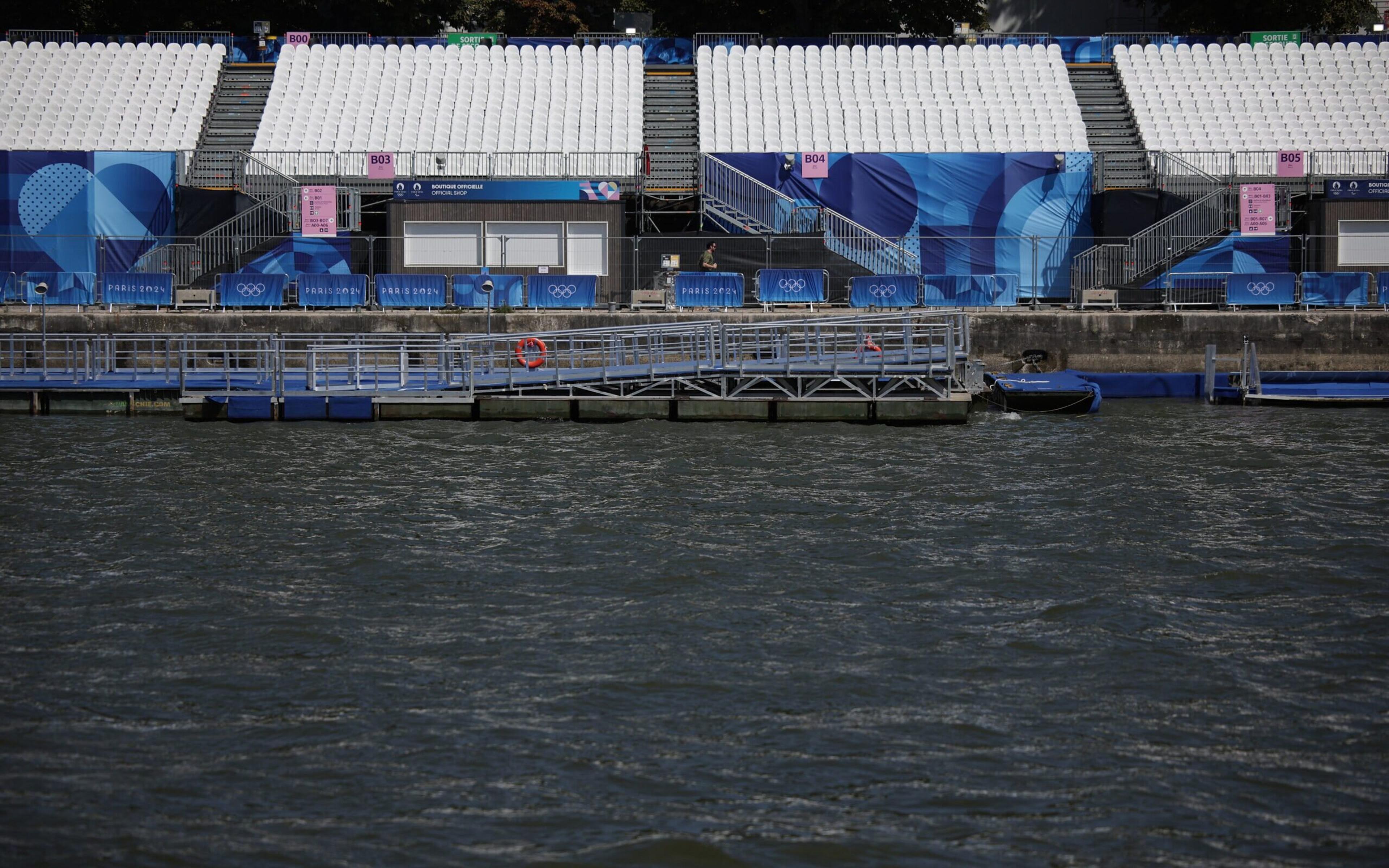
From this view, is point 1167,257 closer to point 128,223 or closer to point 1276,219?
point 1276,219

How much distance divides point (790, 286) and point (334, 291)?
11.4 meters

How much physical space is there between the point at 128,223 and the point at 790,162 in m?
19.6

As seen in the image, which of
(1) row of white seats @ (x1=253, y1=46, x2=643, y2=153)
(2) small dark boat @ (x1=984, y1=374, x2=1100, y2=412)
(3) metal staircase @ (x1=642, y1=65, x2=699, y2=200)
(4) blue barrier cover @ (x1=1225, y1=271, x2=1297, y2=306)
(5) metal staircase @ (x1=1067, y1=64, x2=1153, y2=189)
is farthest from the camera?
(1) row of white seats @ (x1=253, y1=46, x2=643, y2=153)

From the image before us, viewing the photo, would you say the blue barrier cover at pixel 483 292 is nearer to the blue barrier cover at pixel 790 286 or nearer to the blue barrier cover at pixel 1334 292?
the blue barrier cover at pixel 790 286

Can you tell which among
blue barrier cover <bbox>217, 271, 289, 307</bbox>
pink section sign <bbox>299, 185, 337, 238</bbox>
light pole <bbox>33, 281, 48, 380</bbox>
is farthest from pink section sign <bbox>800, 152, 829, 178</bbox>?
light pole <bbox>33, 281, 48, 380</bbox>

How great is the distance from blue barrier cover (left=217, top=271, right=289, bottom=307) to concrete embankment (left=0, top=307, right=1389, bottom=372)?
2.77 ft

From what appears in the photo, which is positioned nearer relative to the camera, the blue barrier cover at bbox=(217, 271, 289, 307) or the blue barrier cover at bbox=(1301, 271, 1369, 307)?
the blue barrier cover at bbox=(1301, 271, 1369, 307)

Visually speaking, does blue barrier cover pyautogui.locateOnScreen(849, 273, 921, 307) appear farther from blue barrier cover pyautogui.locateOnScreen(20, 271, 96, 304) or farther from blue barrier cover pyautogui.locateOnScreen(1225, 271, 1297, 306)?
blue barrier cover pyautogui.locateOnScreen(20, 271, 96, 304)

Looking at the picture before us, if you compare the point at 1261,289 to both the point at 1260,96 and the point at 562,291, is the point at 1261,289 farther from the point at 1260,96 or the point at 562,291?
the point at 562,291

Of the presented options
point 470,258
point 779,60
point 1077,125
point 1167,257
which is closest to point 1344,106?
point 1077,125

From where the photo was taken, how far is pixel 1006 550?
18297mm

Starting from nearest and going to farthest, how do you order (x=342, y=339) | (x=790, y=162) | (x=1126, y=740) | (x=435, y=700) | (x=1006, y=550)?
(x=1126, y=740) → (x=435, y=700) → (x=1006, y=550) → (x=342, y=339) → (x=790, y=162)

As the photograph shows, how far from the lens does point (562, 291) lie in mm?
37531

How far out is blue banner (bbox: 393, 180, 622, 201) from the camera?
133ft
